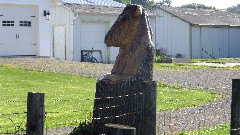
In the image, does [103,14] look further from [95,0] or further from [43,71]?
[43,71]

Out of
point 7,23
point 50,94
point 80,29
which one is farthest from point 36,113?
point 80,29

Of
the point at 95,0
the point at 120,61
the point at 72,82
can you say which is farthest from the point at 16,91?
the point at 95,0

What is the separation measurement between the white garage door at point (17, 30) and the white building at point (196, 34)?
13.9 m

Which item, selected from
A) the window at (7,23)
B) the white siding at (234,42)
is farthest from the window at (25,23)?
the white siding at (234,42)

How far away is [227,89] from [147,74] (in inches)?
428

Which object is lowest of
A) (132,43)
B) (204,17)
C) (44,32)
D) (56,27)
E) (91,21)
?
(132,43)

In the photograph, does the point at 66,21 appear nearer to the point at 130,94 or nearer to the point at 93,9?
the point at 93,9

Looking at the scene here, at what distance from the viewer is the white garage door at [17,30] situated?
91.9 ft

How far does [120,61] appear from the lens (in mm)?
7105

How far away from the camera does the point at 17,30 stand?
28500 mm

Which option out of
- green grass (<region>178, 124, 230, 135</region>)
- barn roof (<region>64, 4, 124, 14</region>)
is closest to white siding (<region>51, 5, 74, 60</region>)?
barn roof (<region>64, 4, 124, 14</region>)

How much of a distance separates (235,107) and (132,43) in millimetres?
1447

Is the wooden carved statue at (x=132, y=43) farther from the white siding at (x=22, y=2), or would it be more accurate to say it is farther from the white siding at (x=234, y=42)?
the white siding at (x=234, y=42)

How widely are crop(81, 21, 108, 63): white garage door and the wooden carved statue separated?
23.7 meters
